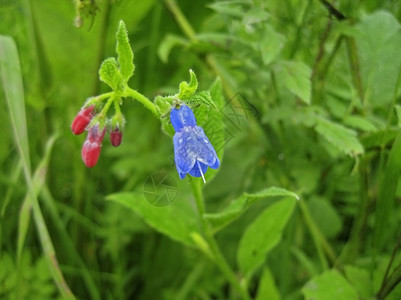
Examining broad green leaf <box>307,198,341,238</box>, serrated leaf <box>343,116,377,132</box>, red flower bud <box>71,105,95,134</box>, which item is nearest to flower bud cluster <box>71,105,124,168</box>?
red flower bud <box>71,105,95,134</box>

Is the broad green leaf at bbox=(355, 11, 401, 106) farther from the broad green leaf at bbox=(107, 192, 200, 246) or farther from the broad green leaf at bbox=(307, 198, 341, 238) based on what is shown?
the broad green leaf at bbox=(107, 192, 200, 246)

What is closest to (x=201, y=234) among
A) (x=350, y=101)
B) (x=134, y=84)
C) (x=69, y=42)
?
(x=350, y=101)

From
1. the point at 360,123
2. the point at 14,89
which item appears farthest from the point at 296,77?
the point at 14,89

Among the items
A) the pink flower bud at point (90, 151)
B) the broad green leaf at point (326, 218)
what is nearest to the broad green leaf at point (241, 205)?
the pink flower bud at point (90, 151)

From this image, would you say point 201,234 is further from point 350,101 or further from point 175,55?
point 175,55

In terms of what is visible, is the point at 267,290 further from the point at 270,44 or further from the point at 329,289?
the point at 270,44

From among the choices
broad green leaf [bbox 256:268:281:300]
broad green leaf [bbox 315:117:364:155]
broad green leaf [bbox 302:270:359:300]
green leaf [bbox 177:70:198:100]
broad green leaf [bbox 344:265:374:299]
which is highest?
green leaf [bbox 177:70:198:100]

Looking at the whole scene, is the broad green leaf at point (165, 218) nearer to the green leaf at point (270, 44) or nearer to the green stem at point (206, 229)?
the green stem at point (206, 229)

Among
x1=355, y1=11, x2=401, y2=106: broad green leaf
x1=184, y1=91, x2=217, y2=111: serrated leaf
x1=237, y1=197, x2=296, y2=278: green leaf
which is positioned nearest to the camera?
x1=184, y1=91, x2=217, y2=111: serrated leaf
